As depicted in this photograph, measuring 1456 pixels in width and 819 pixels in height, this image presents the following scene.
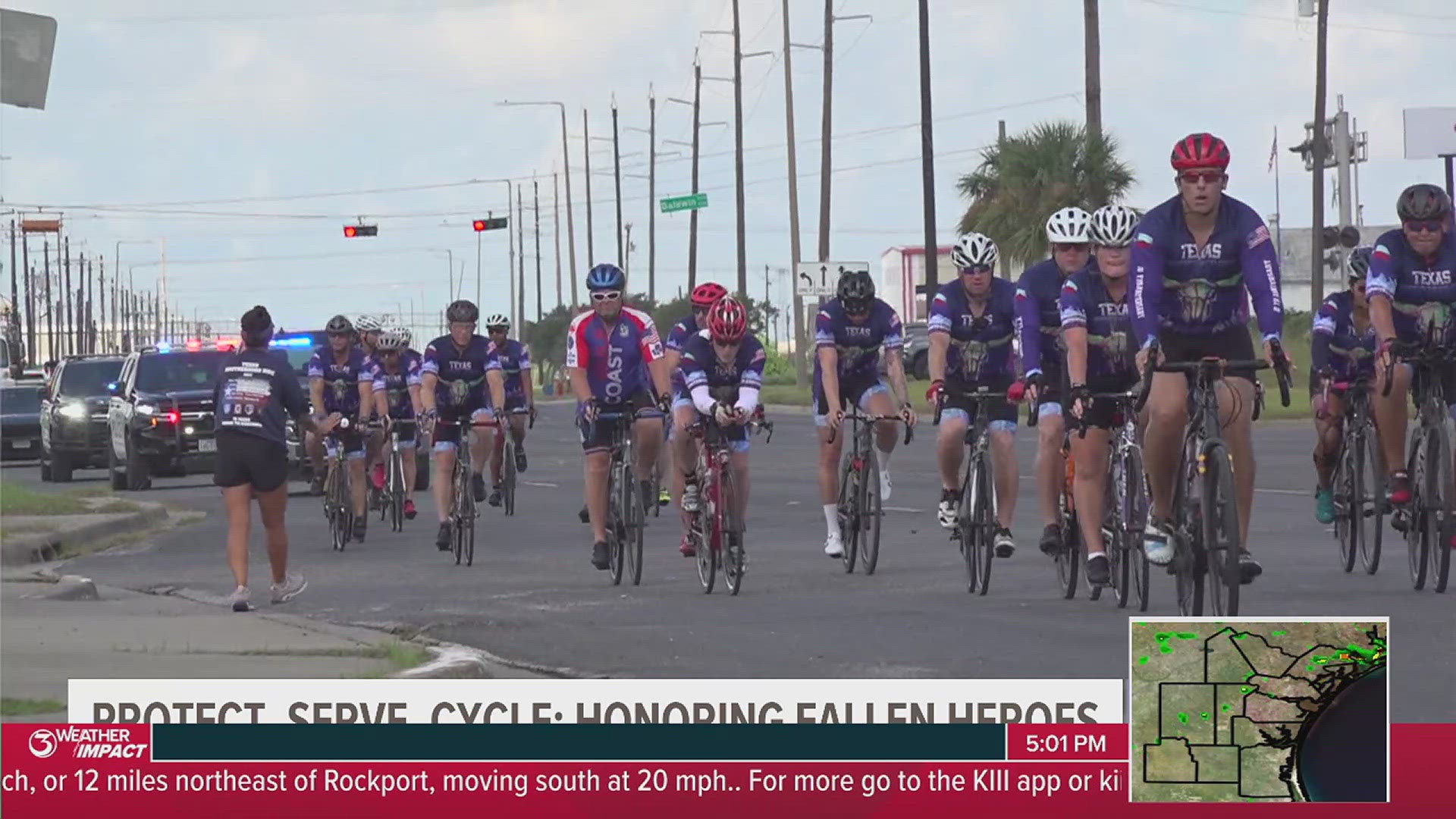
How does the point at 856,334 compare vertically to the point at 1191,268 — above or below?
below

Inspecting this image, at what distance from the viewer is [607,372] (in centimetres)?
1563

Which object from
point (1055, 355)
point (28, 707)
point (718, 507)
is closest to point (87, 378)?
point (718, 507)

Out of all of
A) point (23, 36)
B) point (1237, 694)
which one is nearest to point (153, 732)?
point (1237, 694)

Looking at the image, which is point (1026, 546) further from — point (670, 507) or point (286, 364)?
point (670, 507)

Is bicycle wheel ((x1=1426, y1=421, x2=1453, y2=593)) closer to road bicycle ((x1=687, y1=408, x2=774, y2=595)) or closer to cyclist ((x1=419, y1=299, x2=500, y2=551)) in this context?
road bicycle ((x1=687, y1=408, x2=774, y2=595))

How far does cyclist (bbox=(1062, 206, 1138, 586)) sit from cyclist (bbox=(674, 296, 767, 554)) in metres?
2.33

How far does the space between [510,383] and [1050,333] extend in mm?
9322

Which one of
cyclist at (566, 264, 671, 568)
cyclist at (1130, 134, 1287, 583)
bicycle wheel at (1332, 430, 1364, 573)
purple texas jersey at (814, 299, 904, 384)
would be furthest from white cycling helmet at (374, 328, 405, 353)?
cyclist at (1130, 134, 1287, 583)

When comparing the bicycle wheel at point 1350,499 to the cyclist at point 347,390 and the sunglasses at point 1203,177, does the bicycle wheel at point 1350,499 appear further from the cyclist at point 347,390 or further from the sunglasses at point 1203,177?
the cyclist at point 347,390

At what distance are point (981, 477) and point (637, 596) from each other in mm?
2034

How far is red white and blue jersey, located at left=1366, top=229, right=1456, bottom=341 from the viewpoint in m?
12.9

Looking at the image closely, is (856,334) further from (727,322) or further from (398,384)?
(398,384)

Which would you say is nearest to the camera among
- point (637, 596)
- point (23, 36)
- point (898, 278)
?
point (23, 36)

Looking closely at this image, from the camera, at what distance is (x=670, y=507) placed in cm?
2400
